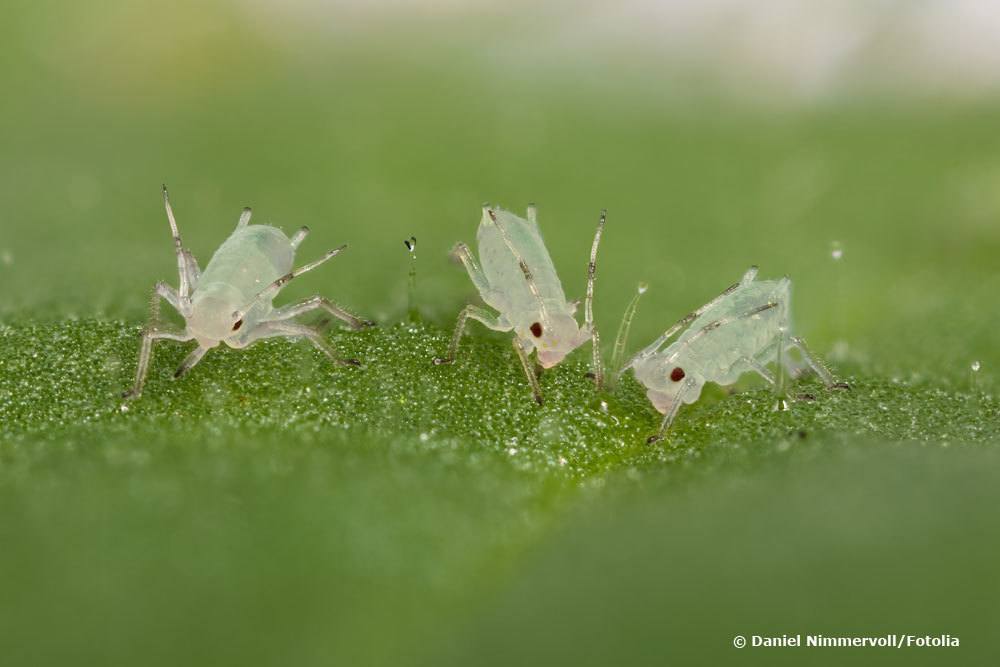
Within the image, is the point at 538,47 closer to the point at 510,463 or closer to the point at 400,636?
the point at 510,463

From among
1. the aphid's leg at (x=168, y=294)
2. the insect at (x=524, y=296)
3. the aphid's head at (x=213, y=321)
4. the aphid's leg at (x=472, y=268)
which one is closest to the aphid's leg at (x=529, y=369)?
the insect at (x=524, y=296)

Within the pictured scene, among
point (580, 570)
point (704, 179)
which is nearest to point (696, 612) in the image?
point (580, 570)

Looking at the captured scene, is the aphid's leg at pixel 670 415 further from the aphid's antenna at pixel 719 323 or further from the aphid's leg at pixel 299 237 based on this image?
the aphid's leg at pixel 299 237

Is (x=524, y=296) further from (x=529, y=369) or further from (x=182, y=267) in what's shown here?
(x=182, y=267)

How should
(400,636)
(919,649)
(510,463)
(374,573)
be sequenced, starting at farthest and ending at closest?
(510,463), (374,573), (400,636), (919,649)

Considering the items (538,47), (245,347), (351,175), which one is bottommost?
(245,347)

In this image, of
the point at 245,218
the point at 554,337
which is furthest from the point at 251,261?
the point at 554,337
